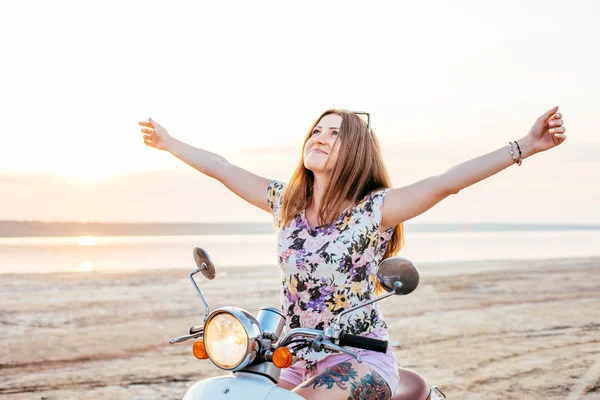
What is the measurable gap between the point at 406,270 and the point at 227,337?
634 mm

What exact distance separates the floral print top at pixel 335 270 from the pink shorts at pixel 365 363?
0.04m

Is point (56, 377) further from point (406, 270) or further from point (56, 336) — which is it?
point (406, 270)

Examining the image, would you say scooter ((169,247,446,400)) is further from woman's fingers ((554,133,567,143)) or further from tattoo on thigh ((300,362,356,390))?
woman's fingers ((554,133,567,143))

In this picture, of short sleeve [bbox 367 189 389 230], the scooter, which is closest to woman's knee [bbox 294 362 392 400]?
the scooter

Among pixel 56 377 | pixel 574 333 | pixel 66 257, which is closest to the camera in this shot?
pixel 56 377

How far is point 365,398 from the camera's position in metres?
2.53

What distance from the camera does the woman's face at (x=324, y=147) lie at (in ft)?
10.7

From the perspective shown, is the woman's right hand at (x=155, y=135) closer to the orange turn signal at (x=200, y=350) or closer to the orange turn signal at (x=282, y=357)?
the orange turn signal at (x=200, y=350)

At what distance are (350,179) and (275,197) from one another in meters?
0.51

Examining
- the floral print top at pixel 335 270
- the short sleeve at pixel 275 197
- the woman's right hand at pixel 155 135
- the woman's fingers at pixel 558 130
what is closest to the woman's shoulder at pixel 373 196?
the floral print top at pixel 335 270

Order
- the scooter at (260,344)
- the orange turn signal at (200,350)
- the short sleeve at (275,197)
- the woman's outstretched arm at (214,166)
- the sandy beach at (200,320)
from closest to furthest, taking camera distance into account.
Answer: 1. the scooter at (260,344)
2. the orange turn signal at (200,350)
3. the short sleeve at (275,197)
4. the woman's outstretched arm at (214,166)
5. the sandy beach at (200,320)

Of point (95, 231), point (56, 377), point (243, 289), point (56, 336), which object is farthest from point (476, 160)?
point (95, 231)

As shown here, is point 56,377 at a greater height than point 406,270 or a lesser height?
lesser

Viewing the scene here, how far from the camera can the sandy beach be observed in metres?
6.48
